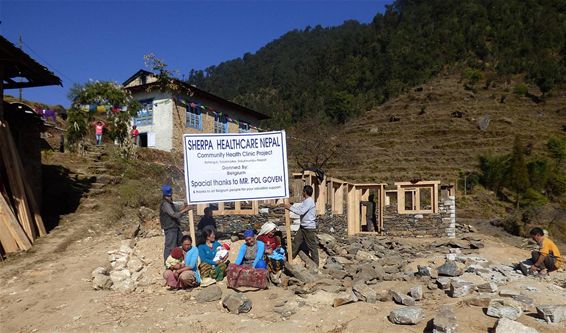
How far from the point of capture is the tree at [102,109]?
17.3 metres

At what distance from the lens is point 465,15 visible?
3711 inches

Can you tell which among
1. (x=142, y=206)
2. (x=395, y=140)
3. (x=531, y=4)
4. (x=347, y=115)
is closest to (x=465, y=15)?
(x=531, y=4)

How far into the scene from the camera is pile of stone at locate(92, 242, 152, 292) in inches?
264

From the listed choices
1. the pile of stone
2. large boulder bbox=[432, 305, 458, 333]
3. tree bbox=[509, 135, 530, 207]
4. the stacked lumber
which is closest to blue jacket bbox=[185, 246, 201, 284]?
the pile of stone

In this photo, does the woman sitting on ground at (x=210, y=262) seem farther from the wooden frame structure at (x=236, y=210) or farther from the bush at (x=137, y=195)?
the bush at (x=137, y=195)

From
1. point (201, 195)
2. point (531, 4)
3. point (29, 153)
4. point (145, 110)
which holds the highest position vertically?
point (531, 4)

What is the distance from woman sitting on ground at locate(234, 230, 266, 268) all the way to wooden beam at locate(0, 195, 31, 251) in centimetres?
506

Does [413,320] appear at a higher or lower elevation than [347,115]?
lower

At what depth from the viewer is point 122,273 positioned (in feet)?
23.4

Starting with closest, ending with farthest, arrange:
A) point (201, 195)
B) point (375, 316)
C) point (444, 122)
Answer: point (375, 316) < point (201, 195) < point (444, 122)

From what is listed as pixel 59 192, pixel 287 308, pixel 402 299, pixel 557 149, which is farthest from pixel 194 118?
pixel 557 149

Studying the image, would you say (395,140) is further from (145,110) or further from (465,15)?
(465,15)

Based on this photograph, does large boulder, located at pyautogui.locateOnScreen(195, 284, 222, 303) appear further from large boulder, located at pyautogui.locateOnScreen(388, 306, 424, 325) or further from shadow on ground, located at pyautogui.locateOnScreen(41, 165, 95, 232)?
shadow on ground, located at pyautogui.locateOnScreen(41, 165, 95, 232)

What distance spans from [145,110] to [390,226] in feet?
48.7
